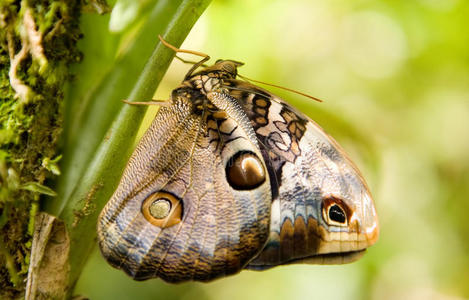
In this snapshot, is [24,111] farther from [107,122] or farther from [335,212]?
[335,212]

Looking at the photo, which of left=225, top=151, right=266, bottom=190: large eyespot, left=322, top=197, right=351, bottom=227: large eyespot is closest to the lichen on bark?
left=225, top=151, right=266, bottom=190: large eyespot

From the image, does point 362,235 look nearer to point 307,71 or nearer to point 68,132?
point 68,132

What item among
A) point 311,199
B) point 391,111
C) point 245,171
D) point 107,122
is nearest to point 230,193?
point 245,171

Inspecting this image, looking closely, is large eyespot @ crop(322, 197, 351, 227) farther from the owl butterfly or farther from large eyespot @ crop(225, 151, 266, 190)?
large eyespot @ crop(225, 151, 266, 190)

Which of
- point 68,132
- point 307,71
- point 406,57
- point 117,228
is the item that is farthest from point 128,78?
point 406,57

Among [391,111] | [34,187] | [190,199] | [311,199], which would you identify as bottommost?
[34,187]

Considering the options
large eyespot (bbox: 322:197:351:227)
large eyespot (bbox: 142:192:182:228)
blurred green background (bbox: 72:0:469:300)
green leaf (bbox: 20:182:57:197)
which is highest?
blurred green background (bbox: 72:0:469:300)

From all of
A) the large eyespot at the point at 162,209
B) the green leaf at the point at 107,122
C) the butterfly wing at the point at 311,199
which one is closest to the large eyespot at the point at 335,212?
the butterfly wing at the point at 311,199
